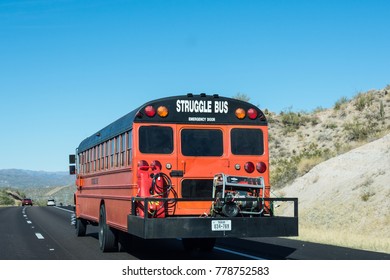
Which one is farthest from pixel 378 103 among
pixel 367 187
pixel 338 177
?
pixel 367 187

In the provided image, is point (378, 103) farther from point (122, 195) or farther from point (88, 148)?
point (122, 195)

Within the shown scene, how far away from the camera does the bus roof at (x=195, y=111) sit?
12945 millimetres

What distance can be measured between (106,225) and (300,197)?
1741 centimetres

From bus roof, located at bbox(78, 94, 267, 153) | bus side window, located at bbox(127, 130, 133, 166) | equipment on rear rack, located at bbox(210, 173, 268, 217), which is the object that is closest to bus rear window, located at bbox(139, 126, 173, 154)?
bus roof, located at bbox(78, 94, 267, 153)

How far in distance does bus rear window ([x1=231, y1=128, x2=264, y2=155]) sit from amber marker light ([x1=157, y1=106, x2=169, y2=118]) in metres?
1.41

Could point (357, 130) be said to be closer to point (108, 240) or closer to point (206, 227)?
point (108, 240)

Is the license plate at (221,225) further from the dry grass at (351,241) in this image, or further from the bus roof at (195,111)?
the dry grass at (351,241)

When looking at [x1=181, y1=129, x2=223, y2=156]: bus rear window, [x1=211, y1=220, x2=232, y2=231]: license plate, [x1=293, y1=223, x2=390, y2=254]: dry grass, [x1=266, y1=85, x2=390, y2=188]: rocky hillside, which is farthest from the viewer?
[x1=266, y1=85, x2=390, y2=188]: rocky hillside

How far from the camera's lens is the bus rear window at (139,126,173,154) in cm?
1291

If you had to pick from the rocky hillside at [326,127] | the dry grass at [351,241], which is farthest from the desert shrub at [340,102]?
the dry grass at [351,241]

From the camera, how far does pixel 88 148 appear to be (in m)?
19.3

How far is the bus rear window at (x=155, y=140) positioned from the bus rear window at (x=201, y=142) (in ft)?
0.95

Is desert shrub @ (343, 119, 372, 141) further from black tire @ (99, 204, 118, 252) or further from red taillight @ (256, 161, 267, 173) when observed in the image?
red taillight @ (256, 161, 267, 173)

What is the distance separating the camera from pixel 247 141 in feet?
44.2
